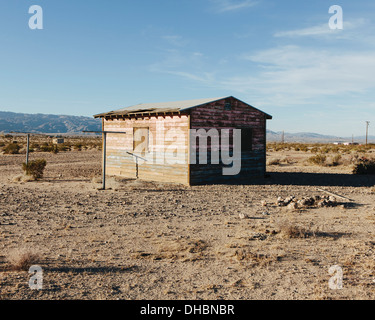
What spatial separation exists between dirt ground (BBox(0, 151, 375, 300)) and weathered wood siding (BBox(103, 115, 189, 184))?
3.19 meters

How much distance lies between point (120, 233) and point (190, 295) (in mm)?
3351

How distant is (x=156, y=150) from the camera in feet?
53.1

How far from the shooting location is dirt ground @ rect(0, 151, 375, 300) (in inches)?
191

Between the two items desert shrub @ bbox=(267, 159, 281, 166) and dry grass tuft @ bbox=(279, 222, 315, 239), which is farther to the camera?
desert shrub @ bbox=(267, 159, 281, 166)

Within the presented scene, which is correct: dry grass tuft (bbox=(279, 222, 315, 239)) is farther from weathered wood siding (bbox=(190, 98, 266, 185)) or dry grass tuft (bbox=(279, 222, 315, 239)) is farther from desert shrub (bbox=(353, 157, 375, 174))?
desert shrub (bbox=(353, 157, 375, 174))

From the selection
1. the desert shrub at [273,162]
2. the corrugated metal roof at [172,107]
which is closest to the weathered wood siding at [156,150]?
the corrugated metal roof at [172,107]

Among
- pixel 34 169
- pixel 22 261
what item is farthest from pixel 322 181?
pixel 22 261

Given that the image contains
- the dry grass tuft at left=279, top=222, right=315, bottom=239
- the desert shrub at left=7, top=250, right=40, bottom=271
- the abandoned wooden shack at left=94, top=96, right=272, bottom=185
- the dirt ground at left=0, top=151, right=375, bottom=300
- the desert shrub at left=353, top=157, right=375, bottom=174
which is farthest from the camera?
the desert shrub at left=353, top=157, right=375, bottom=174

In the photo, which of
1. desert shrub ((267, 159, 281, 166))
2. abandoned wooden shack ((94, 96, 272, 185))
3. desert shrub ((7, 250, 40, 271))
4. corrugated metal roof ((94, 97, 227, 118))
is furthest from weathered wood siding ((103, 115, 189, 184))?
desert shrub ((267, 159, 281, 166))

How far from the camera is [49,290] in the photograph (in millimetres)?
4727

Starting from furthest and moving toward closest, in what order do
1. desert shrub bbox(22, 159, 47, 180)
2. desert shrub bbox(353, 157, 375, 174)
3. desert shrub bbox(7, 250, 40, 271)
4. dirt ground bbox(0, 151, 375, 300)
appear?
desert shrub bbox(353, 157, 375, 174) < desert shrub bbox(22, 159, 47, 180) < desert shrub bbox(7, 250, 40, 271) < dirt ground bbox(0, 151, 375, 300)

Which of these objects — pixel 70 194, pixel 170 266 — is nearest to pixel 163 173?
pixel 70 194
